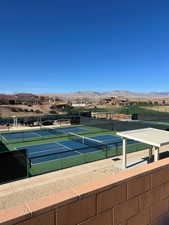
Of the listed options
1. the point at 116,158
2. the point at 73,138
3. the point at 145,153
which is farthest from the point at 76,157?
the point at 73,138

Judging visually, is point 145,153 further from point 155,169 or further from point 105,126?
point 105,126

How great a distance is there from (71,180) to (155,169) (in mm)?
7396

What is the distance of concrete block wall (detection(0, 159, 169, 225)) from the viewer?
1.52 m

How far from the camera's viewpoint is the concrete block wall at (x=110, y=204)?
1.52 metres

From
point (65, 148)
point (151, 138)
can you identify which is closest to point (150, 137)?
point (151, 138)

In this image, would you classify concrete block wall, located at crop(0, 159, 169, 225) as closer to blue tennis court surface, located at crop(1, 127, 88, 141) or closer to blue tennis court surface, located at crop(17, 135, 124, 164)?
blue tennis court surface, located at crop(17, 135, 124, 164)

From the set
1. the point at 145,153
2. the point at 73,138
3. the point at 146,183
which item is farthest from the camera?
the point at 73,138

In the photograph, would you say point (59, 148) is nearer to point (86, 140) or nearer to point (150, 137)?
point (86, 140)

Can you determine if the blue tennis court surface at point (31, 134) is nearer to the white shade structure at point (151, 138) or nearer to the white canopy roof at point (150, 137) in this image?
the white shade structure at point (151, 138)

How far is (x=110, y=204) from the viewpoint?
76.3 inches

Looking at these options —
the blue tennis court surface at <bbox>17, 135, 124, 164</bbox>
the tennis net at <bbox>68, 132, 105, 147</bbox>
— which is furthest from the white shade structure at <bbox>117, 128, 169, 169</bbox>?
the tennis net at <bbox>68, 132, 105, 147</bbox>

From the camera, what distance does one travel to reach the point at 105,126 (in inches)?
1160

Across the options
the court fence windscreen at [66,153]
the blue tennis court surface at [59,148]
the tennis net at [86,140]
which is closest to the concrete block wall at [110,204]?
the court fence windscreen at [66,153]

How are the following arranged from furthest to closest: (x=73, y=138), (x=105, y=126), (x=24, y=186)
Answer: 1. (x=105, y=126)
2. (x=73, y=138)
3. (x=24, y=186)
